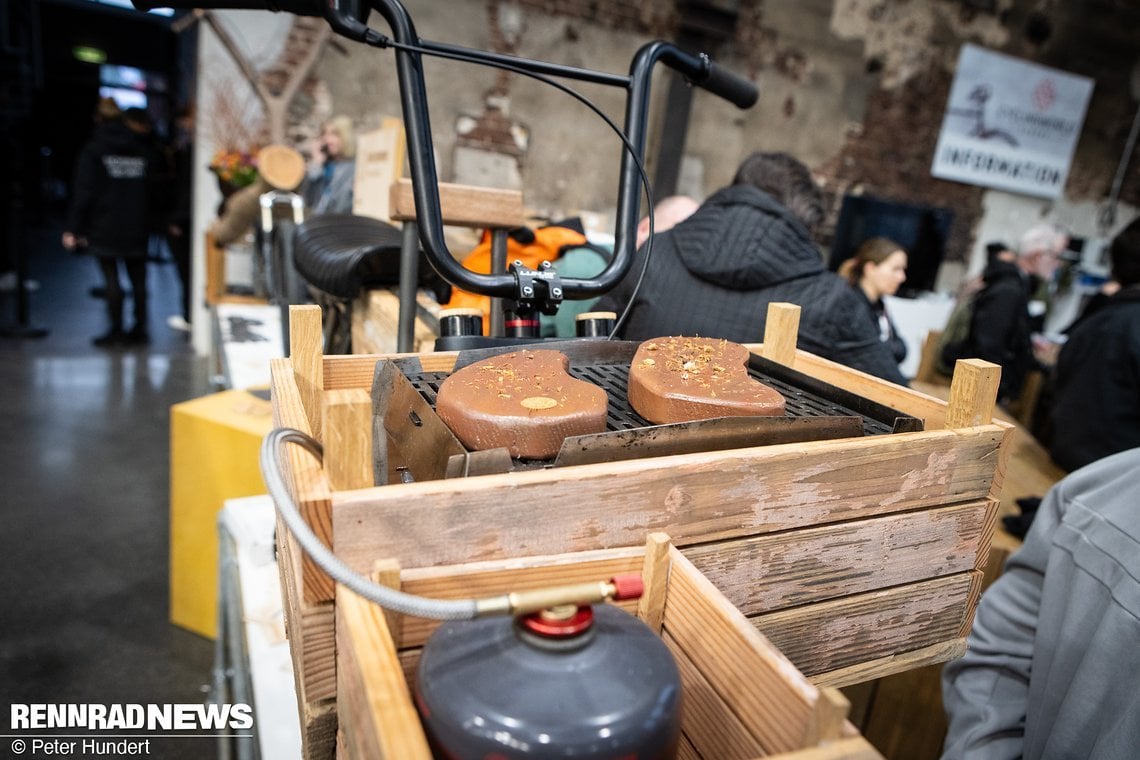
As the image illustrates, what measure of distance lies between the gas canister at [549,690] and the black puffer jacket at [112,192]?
6.47m

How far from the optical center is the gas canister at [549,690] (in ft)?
1.47

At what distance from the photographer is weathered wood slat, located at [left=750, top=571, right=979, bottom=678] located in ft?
2.66

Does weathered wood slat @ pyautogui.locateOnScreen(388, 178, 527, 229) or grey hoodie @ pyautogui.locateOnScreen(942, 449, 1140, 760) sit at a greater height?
weathered wood slat @ pyautogui.locateOnScreen(388, 178, 527, 229)

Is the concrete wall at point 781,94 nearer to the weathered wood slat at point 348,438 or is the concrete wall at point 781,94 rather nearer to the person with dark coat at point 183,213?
the person with dark coat at point 183,213

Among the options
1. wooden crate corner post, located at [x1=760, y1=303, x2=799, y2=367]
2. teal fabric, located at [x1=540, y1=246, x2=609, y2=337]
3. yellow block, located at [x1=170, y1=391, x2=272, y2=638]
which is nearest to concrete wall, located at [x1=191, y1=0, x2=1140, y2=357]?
yellow block, located at [x1=170, y1=391, x2=272, y2=638]

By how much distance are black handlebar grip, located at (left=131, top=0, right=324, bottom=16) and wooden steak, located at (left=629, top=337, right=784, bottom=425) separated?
636mm

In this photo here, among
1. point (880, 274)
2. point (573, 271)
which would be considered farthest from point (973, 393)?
point (880, 274)

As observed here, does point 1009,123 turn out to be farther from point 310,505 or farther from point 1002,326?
point 310,505

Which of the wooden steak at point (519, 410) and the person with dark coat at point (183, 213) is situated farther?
the person with dark coat at point (183, 213)

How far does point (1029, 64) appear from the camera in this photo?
7.93 m

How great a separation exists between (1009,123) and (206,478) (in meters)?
9.07

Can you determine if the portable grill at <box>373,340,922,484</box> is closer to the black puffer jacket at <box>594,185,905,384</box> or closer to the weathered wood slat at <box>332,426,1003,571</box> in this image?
the weathered wood slat at <box>332,426,1003,571</box>

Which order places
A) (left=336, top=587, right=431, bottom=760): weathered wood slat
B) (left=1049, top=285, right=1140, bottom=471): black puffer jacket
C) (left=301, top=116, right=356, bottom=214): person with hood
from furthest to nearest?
(left=301, top=116, right=356, bottom=214): person with hood < (left=1049, top=285, right=1140, bottom=471): black puffer jacket < (left=336, top=587, right=431, bottom=760): weathered wood slat

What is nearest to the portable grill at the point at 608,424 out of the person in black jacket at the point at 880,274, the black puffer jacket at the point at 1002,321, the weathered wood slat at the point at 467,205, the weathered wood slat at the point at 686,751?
the weathered wood slat at the point at 686,751
